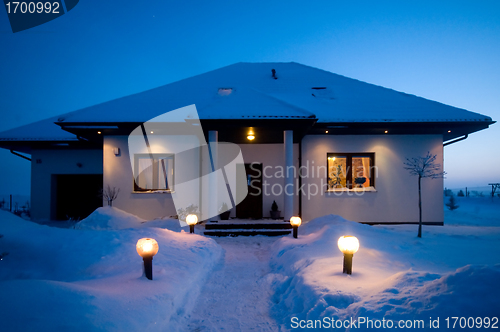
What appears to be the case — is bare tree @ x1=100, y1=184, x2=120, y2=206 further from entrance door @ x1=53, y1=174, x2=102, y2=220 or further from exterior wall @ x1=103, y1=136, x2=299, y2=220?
entrance door @ x1=53, y1=174, x2=102, y2=220

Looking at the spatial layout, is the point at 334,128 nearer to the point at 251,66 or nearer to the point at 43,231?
the point at 251,66

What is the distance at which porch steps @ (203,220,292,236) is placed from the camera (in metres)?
7.46

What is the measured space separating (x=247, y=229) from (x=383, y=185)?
535cm

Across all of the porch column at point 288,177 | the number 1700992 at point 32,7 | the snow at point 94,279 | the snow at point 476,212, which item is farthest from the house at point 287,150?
the snow at point 94,279

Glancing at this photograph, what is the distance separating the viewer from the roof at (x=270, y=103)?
318 inches

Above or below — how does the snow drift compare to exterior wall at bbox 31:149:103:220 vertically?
below

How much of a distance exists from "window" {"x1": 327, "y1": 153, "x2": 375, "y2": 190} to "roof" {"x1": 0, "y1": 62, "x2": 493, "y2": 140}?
1526 millimetres

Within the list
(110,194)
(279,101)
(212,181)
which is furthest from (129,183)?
(279,101)

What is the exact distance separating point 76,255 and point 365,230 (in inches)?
261

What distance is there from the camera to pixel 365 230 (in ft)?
21.8

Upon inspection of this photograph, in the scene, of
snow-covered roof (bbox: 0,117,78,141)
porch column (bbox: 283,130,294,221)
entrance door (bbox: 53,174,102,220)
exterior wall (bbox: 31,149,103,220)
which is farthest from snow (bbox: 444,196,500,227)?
snow-covered roof (bbox: 0,117,78,141)

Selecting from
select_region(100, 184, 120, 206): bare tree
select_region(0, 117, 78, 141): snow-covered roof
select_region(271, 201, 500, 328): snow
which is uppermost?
select_region(0, 117, 78, 141): snow-covered roof

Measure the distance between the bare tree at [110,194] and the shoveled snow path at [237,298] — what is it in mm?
5594

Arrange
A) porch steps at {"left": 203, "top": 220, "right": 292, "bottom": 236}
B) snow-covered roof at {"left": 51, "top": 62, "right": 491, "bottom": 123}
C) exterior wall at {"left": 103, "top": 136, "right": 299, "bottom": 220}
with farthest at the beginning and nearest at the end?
exterior wall at {"left": 103, "top": 136, "right": 299, "bottom": 220}, snow-covered roof at {"left": 51, "top": 62, "right": 491, "bottom": 123}, porch steps at {"left": 203, "top": 220, "right": 292, "bottom": 236}
